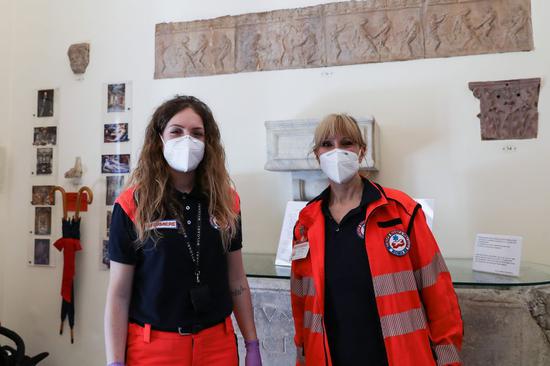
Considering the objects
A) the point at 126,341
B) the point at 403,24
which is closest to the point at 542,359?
the point at 126,341

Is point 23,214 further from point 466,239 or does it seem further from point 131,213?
point 466,239

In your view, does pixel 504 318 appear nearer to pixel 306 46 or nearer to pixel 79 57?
pixel 306 46

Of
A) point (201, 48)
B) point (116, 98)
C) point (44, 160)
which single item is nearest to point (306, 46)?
point (201, 48)

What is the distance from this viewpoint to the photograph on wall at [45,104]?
3156 mm

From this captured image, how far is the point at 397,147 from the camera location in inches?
102

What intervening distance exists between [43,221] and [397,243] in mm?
2904

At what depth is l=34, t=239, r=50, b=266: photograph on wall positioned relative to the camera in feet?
10.1

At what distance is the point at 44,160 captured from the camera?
313 centimetres

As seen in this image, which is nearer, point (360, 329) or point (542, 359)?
point (360, 329)

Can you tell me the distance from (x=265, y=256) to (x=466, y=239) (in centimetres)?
132

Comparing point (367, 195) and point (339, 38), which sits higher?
point (339, 38)

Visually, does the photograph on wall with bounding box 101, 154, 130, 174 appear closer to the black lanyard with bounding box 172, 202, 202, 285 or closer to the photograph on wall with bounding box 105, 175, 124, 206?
the photograph on wall with bounding box 105, 175, 124, 206

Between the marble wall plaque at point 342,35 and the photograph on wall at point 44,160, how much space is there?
1.12m

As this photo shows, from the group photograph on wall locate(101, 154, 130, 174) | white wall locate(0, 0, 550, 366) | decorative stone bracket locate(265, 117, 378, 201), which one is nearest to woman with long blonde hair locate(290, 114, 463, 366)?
decorative stone bracket locate(265, 117, 378, 201)
